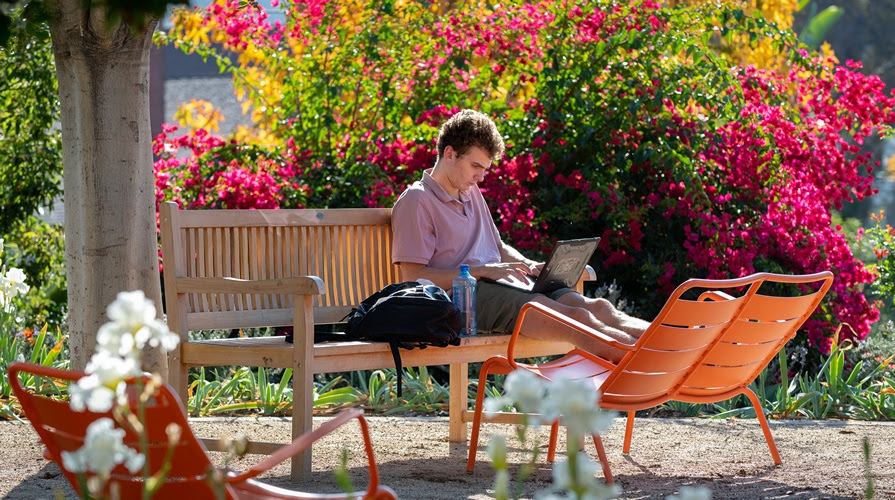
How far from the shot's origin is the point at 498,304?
4719 mm

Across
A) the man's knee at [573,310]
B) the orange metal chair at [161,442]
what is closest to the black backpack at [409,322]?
the man's knee at [573,310]

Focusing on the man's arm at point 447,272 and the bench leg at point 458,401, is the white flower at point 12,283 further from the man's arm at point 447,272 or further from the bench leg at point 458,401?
the bench leg at point 458,401

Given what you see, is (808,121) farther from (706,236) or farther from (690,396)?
(690,396)

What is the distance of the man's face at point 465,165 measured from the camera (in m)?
5.04

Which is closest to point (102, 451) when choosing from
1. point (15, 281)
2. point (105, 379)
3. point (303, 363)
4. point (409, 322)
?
point (105, 379)

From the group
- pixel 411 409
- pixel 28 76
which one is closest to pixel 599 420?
pixel 411 409

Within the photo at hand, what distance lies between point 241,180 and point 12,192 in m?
1.89

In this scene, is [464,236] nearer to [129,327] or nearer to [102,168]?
[102,168]

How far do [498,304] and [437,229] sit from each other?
51 cm

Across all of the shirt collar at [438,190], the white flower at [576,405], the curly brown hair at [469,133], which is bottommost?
the white flower at [576,405]

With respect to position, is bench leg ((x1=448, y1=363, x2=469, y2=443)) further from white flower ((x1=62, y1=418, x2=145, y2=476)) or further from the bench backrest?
white flower ((x1=62, y1=418, x2=145, y2=476))

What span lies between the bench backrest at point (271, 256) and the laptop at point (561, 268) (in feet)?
2.20

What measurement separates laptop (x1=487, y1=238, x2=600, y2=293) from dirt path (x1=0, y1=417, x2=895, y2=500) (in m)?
0.70

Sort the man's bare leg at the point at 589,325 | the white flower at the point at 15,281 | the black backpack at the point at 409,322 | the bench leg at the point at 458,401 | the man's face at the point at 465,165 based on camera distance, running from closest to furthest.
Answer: the black backpack at the point at 409,322
the man's bare leg at the point at 589,325
the bench leg at the point at 458,401
the man's face at the point at 465,165
the white flower at the point at 15,281
